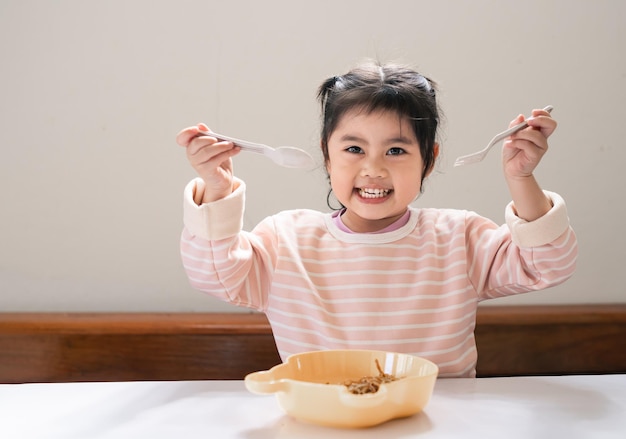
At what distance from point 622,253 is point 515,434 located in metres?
1.06

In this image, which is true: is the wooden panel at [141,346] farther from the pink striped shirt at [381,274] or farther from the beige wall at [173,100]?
the pink striped shirt at [381,274]

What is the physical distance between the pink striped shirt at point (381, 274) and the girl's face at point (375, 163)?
8 cm

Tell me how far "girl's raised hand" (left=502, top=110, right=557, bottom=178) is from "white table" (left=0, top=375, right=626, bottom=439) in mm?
294

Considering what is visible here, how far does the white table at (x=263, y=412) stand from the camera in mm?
709

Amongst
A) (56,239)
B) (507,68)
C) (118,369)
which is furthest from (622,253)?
(56,239)

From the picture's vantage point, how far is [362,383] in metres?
0.75

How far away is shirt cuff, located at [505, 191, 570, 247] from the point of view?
101cm

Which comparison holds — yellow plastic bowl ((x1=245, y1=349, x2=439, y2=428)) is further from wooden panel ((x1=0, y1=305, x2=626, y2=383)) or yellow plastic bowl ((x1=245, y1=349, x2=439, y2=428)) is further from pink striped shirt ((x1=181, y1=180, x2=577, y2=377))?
wooden panel ((x1=0, y1=305, x2=626, y2=383))

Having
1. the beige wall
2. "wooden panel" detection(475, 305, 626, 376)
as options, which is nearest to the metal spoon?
the beige wall

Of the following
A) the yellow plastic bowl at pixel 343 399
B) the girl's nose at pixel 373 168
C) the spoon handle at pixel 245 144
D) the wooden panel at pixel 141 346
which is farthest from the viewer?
the wooden panel at pixel 141 346

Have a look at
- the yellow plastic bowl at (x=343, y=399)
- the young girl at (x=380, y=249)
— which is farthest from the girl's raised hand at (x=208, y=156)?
the yellow plastic bowl at (x=343, y=399)

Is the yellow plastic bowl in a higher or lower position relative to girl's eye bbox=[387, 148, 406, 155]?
lower

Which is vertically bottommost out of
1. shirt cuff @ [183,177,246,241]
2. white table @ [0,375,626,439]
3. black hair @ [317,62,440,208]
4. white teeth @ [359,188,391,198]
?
white table @ [0,375,626,439]

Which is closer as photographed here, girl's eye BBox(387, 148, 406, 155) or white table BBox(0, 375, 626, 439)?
white table BBox(0, 375, 626, 439)
